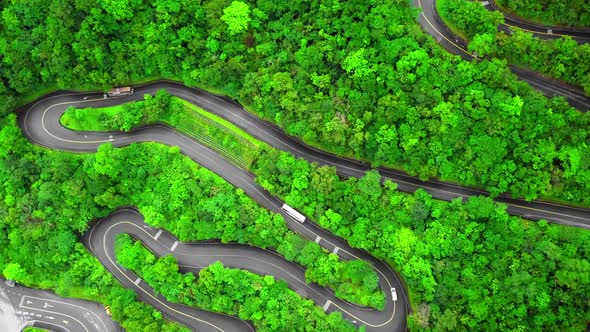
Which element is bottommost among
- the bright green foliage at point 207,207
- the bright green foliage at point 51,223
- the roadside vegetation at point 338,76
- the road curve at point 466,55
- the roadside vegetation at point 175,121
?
the bright green foliage at point 51,223

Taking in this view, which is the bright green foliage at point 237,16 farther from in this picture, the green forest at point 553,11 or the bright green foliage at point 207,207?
the green forest at point 553,11

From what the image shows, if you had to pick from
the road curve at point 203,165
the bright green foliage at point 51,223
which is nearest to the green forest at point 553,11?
the road curve at point 203,165

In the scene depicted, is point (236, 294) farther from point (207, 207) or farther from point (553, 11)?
point (553, 11)

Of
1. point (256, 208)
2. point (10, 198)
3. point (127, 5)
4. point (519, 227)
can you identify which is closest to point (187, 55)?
point (127, 5)

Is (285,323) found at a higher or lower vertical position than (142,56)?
lower

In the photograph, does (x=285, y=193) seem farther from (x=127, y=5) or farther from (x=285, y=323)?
(x=127, y=5)

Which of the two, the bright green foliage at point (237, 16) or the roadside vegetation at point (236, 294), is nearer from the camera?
the roadside vegetation at point (236, 294)

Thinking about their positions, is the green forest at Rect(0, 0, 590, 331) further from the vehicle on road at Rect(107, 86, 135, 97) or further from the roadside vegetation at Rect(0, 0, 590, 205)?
the vehicle on road at Rect(107, 86, 135, 97)
